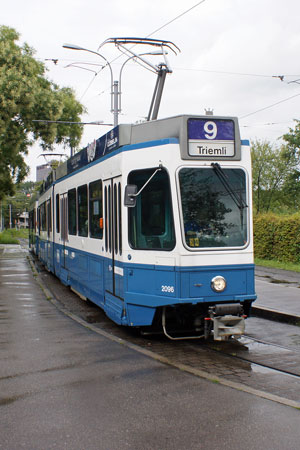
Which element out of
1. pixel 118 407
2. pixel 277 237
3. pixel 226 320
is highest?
pixel 277 237

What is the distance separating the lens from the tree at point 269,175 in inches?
1902

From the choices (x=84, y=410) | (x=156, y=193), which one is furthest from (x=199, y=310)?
(x=84, y=410)

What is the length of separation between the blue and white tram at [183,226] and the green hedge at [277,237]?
→ 46.2 ft

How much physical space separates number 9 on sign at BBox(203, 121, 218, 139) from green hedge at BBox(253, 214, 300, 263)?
47.2 ft

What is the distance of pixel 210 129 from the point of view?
738 centimetres

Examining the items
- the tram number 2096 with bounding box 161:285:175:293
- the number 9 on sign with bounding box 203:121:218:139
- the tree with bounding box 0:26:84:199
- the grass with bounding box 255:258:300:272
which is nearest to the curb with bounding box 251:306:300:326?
the tram number 2096 with bounding box 161:285:175:293

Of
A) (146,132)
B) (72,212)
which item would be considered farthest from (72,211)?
(146,132)

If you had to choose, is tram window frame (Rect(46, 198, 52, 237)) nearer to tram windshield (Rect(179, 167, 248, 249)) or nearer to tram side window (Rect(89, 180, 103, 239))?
A: tram side window (Rect(89, 180, 103, 239))

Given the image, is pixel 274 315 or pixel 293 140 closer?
pixel 274 315

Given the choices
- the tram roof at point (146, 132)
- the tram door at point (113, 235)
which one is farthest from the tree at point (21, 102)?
the tram door at point (113, 235)

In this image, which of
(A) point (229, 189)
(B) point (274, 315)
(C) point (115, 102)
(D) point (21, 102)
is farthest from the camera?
(D) point (21, 102)

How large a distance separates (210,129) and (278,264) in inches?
568

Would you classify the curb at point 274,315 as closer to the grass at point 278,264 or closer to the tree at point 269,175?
the grass at point 278,264

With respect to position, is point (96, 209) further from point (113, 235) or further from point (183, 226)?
point (183, 226)
